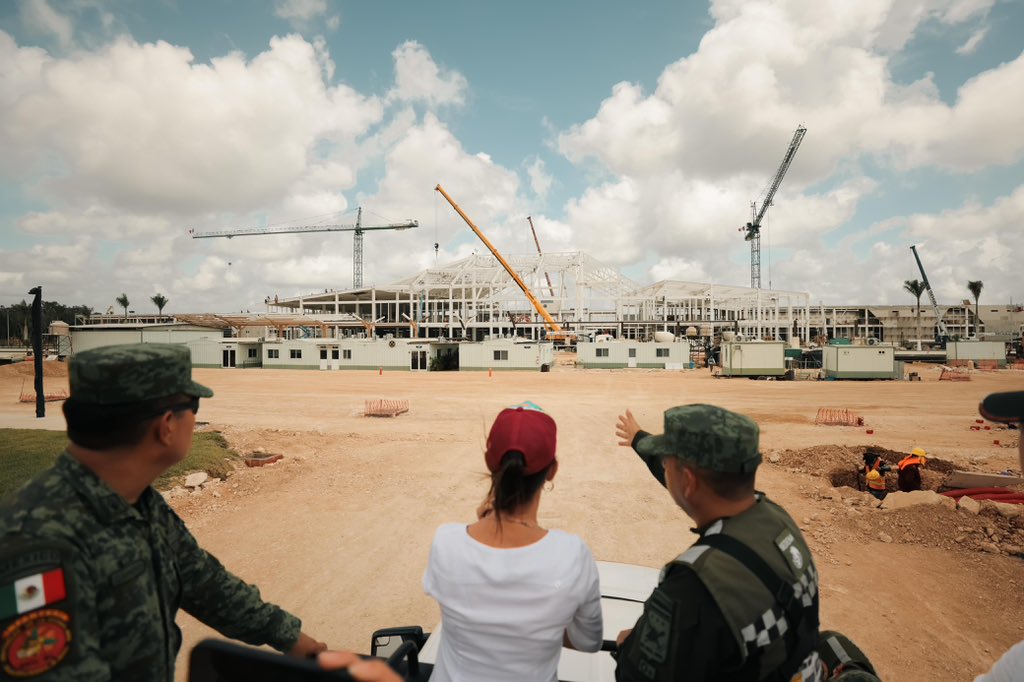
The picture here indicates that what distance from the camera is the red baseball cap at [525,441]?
2055 mm

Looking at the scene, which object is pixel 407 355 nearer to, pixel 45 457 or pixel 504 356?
pixel 504 356

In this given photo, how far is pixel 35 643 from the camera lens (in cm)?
133

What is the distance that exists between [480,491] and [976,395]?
86.5 ft

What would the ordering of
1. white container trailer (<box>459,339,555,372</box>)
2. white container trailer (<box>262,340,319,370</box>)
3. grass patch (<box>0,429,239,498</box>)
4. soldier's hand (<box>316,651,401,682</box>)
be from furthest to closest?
1. white container trailer (<box>262,340,319,370</box>)
2. white container trailer (<box>459,339,555,372</box>)
3. grass patch (<box>0,429,239,498</box>)
4. soldier's hand (<box>316,651,401,682</box>)

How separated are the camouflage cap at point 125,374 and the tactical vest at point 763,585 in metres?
1.98

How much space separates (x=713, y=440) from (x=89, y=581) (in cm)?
217

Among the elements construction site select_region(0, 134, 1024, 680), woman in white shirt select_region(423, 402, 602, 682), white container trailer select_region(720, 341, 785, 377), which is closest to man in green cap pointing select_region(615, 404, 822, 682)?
woman in white shirt select_region(423, 402, 602, 682)

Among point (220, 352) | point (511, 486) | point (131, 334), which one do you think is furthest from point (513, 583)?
point (131, 334)

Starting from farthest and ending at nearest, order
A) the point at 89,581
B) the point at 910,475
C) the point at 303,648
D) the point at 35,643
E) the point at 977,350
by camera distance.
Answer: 1. the point at 977,350
2. the point at 910,475
3. the point at 303,648
4. the point at 89,581
5. the point at 35,643

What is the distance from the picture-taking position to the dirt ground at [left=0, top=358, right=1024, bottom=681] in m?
4.95

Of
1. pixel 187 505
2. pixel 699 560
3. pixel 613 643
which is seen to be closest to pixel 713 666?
pixel 699 560

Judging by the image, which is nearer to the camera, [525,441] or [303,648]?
[525,441]

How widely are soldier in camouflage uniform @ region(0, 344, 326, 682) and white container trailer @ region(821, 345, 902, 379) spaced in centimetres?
3845

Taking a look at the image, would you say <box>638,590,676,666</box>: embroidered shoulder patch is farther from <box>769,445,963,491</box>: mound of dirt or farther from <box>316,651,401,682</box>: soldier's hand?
<box>769,445,963,491</box>: mound of dirt
